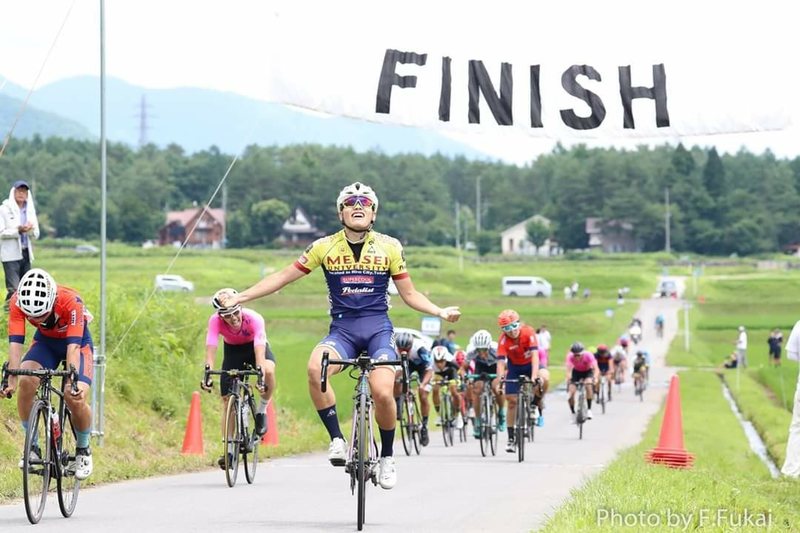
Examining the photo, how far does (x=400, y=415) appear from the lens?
2325cm

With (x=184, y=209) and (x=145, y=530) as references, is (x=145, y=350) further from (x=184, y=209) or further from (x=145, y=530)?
(x=184, y=209)

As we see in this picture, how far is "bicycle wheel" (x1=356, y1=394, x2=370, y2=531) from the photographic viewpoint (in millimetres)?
11297

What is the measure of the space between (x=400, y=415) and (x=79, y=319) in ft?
37.1

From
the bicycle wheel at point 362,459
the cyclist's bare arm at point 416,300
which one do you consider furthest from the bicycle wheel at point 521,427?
the bicycle wheel at point 362,459

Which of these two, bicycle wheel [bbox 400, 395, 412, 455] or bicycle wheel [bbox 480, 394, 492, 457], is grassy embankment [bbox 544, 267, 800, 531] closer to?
bicycle wheel [bbox 480, 394, 492, 457]

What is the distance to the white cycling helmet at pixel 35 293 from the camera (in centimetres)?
1191

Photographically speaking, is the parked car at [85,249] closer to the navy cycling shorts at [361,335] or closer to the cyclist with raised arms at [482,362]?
the cyclist with raised arms at [482,362]

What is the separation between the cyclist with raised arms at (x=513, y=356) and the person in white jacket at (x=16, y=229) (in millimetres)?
6428

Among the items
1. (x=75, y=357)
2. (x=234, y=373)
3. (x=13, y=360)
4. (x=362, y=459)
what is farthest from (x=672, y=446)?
(x=13, y=360)

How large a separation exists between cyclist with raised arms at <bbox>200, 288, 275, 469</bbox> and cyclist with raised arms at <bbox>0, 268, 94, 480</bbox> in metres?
3.41

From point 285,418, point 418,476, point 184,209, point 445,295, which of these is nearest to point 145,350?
point 285,418

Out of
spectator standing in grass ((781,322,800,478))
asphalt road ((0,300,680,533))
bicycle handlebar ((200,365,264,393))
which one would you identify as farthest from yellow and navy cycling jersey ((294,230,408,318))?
spectator standing in grass ((781,322,800,478))

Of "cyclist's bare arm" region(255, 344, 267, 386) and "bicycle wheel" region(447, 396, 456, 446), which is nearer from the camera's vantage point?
"cyclist's bare arm" region(255, 344, 267, 386)

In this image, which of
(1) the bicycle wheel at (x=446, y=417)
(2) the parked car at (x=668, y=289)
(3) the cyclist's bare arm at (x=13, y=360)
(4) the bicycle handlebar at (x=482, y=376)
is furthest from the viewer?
(2) the parked car at (x=668, y=289)
